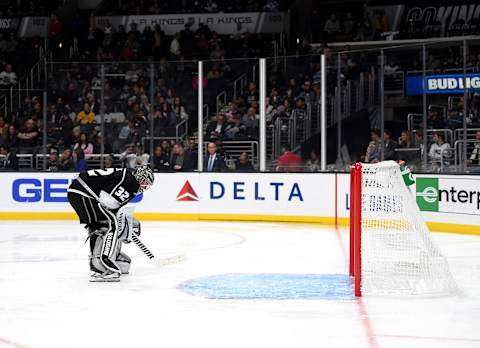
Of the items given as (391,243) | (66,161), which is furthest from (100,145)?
(391,243)

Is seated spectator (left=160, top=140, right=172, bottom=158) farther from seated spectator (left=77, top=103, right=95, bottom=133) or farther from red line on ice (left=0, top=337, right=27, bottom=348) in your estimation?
red line on ice (left=0, top=337, right=27, bottom=348)

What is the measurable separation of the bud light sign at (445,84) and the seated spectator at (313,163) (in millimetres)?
1761

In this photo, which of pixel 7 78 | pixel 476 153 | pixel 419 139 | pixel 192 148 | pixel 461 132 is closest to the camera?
pixel 476 153

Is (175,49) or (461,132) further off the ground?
(175,49)

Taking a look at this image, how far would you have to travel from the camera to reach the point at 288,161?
46.4 feet

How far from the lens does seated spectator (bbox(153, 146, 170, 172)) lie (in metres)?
14.5

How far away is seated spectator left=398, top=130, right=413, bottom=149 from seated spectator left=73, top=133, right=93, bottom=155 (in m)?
4.84

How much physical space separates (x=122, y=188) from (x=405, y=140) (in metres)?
6.04

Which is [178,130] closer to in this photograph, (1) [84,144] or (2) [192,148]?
(2) [192,148]

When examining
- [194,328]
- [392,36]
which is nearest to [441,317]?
[194,328]

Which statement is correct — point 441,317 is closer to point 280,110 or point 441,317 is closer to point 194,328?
point 194,328

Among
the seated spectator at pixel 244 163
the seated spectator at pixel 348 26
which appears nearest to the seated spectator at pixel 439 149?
the seated spectator at pixel 244 163

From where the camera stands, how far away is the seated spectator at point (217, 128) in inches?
566

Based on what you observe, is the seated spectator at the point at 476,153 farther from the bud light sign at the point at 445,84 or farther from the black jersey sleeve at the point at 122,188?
the black jersey sleeve at the point at 122,188
